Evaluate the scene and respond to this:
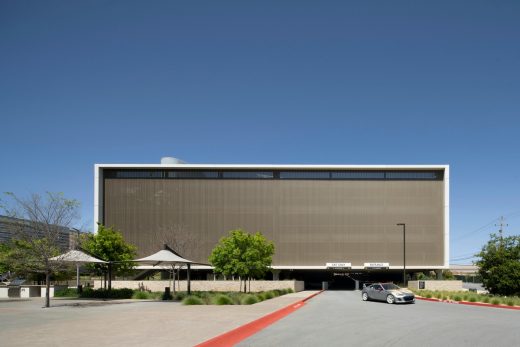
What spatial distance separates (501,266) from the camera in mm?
36062

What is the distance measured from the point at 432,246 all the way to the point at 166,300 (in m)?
48.4

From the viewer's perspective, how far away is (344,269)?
227 ft

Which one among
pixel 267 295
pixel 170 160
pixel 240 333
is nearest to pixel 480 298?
pixel 267 295

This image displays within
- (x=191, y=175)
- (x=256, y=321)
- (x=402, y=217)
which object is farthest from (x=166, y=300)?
(x=402, y=217)

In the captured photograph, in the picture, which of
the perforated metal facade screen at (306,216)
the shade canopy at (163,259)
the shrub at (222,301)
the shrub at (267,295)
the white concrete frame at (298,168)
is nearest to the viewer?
the shrub at (222,301)

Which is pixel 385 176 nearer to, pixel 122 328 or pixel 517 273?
pixel 517 273

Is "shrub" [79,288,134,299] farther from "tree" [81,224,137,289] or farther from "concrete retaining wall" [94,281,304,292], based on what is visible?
"concrete retaining wall" [94,281,304,292]

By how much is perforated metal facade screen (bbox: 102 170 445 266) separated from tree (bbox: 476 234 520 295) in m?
31.4

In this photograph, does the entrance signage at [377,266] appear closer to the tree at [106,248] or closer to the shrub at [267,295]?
the shrub at [267,295]

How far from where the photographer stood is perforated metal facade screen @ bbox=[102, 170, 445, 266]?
69.6m

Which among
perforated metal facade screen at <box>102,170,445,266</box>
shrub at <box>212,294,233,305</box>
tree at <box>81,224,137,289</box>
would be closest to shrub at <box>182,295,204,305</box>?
shrub at <box>212,294,233,305</box>

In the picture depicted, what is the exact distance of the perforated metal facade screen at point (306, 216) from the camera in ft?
228

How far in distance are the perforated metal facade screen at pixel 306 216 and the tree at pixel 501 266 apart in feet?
103

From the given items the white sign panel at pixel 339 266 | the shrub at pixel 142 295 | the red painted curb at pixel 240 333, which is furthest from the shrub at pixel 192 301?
the white sign panel at pixel 339 266
